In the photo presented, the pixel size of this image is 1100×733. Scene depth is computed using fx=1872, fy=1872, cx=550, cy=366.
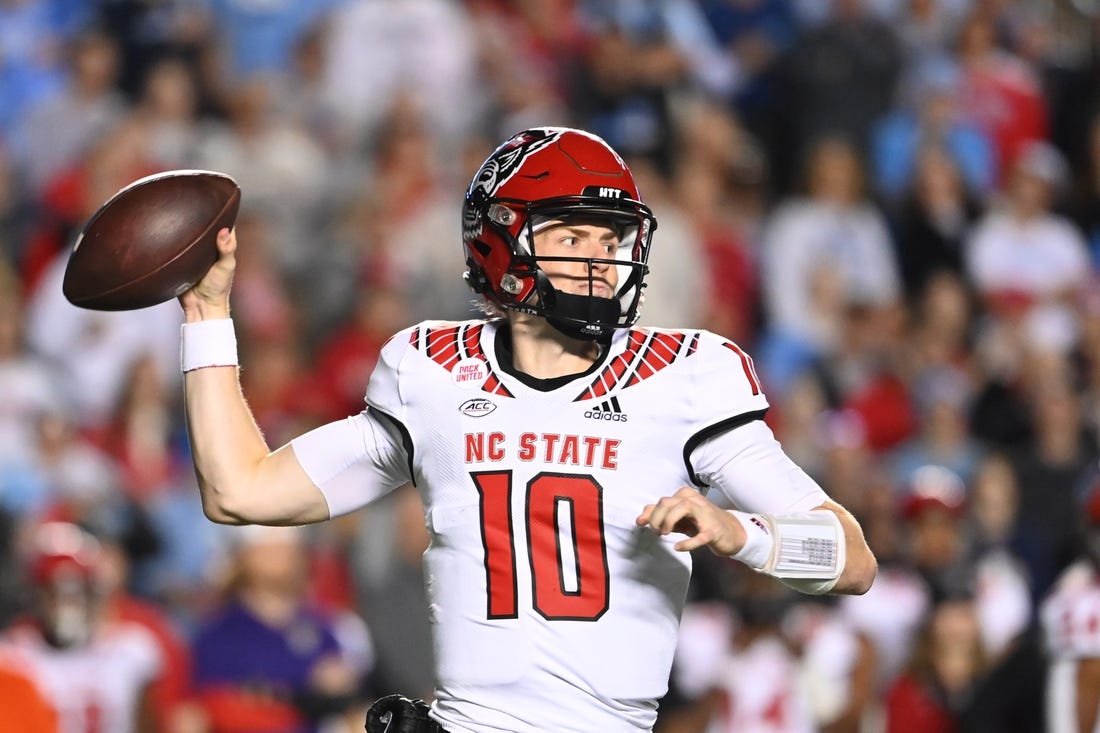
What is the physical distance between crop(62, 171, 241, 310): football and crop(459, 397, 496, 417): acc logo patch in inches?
24.1

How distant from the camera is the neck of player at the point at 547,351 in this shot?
362 cm

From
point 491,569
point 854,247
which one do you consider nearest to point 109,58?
point 854,247

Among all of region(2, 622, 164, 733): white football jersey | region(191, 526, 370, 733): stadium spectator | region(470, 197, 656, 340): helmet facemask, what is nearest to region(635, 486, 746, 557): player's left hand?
region(470, 197, 656, 340): helmet facemask

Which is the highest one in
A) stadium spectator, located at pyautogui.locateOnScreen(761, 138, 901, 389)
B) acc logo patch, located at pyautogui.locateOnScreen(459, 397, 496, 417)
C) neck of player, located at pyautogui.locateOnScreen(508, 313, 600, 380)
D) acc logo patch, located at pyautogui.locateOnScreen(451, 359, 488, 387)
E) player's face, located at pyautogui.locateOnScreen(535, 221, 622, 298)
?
player's face, located at pyautogui.locateOnScreen(535, 221, 622, 298)

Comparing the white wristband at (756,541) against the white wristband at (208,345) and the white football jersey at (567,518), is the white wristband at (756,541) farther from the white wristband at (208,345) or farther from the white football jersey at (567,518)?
the white wristband at (208,345)

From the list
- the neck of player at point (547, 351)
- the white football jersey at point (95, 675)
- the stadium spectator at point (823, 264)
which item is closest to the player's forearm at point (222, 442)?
the neck of player at point (547, 351)

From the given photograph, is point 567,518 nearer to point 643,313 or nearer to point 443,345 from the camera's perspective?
point 443,345

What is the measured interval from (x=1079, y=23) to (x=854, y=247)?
327cm

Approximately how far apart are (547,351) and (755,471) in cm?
48

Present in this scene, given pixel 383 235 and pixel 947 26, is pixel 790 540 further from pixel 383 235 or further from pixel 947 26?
pixel 947 26

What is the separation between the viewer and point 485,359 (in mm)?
3631

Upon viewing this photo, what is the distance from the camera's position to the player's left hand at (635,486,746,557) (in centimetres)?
310

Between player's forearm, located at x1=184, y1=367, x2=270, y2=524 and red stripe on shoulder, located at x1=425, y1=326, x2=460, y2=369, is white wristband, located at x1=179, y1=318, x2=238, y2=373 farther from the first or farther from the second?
red stripe on shoulder, located at x1=425, y1=326, x2=460, y2=369

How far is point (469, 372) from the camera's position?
3.60 m
